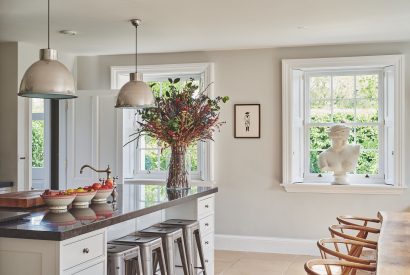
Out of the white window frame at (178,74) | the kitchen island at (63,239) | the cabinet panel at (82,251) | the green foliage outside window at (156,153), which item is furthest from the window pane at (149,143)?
the cabinet panel at (82,251)

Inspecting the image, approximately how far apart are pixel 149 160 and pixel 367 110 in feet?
9.47

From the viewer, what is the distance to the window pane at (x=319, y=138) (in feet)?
20.8

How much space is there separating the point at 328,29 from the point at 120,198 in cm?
279

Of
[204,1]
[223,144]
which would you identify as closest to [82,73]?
[223,144]

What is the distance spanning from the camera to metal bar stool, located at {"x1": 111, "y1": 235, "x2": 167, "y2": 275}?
3471 millimetres

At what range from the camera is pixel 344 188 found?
233 inches

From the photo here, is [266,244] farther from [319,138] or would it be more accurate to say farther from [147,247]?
[147,247]

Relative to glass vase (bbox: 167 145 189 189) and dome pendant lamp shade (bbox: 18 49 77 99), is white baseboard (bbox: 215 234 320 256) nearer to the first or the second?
glass vase (bbox: 167 145 189 189)

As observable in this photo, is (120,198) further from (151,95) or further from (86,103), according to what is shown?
(86,103)

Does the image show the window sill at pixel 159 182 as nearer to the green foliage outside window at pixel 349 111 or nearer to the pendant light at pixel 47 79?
the green foliage outside window at pixel 349 111

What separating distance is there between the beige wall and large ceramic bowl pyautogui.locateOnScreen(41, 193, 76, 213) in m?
3.49

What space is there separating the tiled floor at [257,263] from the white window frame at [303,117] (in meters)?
0.84

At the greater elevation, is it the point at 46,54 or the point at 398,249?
the point at 46,54

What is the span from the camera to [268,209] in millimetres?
6273
